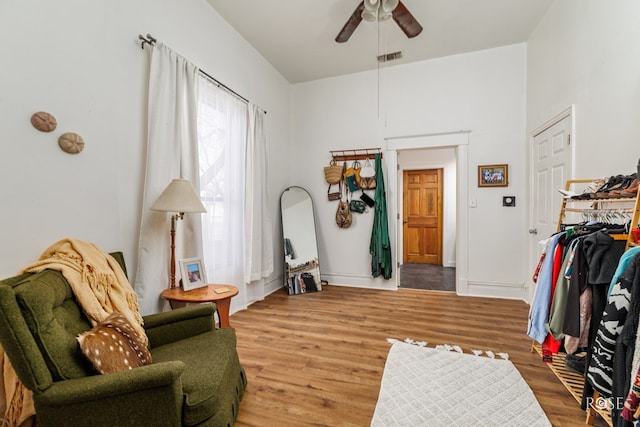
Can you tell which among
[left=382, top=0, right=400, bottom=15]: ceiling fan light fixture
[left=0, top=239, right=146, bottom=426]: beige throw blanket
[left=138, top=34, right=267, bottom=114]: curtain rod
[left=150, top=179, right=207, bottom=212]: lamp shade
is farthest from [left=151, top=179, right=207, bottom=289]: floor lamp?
[left=382, top=0, right=400, bottom=15]: ceiling fan light fixture

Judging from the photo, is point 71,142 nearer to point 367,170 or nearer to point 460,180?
point 367,170

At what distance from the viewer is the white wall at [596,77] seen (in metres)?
1.74

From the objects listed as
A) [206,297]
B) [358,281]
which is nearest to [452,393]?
[206,297]

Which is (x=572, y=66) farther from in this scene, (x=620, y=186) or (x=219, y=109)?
(x=219, y=109)

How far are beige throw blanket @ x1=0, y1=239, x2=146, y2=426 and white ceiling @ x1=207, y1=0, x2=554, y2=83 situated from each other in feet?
8.58

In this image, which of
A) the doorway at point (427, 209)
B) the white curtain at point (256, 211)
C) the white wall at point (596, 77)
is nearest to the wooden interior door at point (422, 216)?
the doorway at point (427, 209)

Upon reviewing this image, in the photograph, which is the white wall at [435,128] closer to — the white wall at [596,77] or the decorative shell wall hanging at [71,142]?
the white wall at [596,77]

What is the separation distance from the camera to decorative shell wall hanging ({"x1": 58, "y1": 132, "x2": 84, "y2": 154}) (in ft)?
5.24

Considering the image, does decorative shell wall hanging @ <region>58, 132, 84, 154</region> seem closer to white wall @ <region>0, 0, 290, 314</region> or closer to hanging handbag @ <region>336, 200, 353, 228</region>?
white wall @ <region>0, 0, 290, 314</region>

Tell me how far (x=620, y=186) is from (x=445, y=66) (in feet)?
9.38

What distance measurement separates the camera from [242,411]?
160cm

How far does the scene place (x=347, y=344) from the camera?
2371mm

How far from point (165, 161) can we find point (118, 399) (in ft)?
5.33

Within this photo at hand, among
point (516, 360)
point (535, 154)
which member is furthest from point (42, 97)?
point (535, 154)
